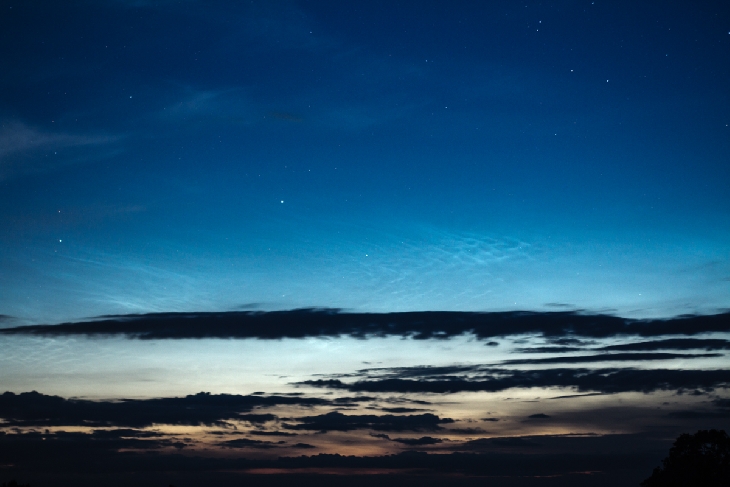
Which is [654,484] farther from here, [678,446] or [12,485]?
[12,485]

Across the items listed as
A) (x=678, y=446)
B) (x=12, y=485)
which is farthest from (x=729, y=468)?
(x=12, y=485)

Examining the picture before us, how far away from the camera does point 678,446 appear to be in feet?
215

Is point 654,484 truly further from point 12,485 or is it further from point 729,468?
point 12,485

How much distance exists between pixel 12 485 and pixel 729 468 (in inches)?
2420

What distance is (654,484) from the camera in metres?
65.4

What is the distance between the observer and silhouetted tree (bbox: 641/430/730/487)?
63.4 m

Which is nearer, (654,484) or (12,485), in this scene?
(654,484)

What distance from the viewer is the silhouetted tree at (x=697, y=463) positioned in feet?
208

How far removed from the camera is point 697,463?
64.1 meters

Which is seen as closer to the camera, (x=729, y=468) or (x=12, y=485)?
(x=729, y=468)

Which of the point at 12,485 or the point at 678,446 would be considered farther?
the point at 12,485

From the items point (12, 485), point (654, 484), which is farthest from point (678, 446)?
point (12, 485)

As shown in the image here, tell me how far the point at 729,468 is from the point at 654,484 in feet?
18.0

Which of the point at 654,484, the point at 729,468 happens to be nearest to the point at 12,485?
the point at 654,484
